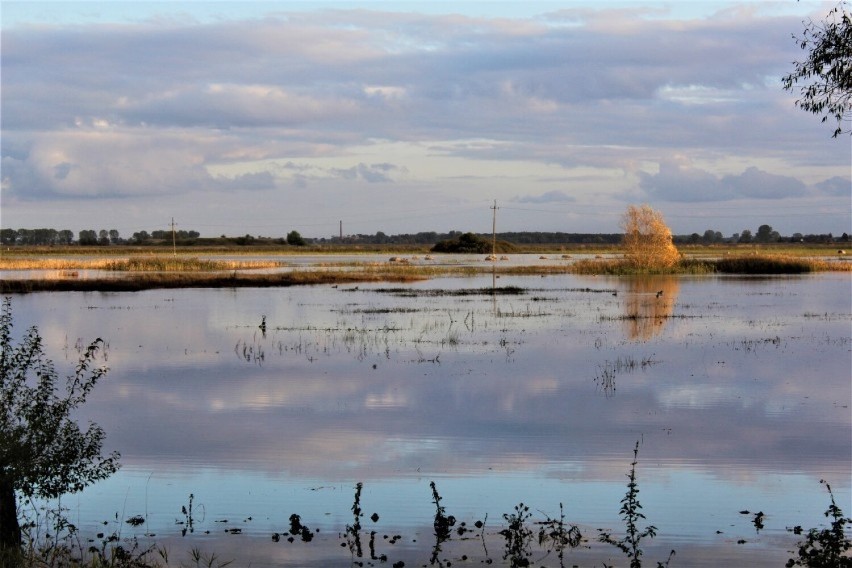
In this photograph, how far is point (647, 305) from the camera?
4497 cm

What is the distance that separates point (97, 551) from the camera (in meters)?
9.48

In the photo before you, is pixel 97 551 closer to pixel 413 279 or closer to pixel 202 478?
pixel 202 478

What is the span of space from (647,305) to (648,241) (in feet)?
105

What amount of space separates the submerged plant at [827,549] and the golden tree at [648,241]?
215ft

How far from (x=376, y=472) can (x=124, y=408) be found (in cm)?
757

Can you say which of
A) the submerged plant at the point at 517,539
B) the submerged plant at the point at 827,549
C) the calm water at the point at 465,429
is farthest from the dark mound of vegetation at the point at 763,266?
the submerged plant at the point at 517,539

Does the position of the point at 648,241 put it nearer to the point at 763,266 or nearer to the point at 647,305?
the point at 763,266

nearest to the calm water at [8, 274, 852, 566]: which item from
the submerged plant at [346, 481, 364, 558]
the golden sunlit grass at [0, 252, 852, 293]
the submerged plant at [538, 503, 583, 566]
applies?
the submerged plant at [346, 481, 364, 558]

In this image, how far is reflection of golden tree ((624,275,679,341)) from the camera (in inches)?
1321

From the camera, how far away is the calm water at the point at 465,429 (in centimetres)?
1089

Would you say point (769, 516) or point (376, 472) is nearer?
point (769, 516)

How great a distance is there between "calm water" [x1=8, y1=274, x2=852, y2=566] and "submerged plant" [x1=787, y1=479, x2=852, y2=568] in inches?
10.2

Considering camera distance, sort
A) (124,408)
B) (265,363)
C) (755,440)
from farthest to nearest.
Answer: (265,363) → (124,408) → (755,440)

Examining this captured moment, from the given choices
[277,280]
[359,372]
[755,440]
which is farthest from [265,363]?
[277,280]
